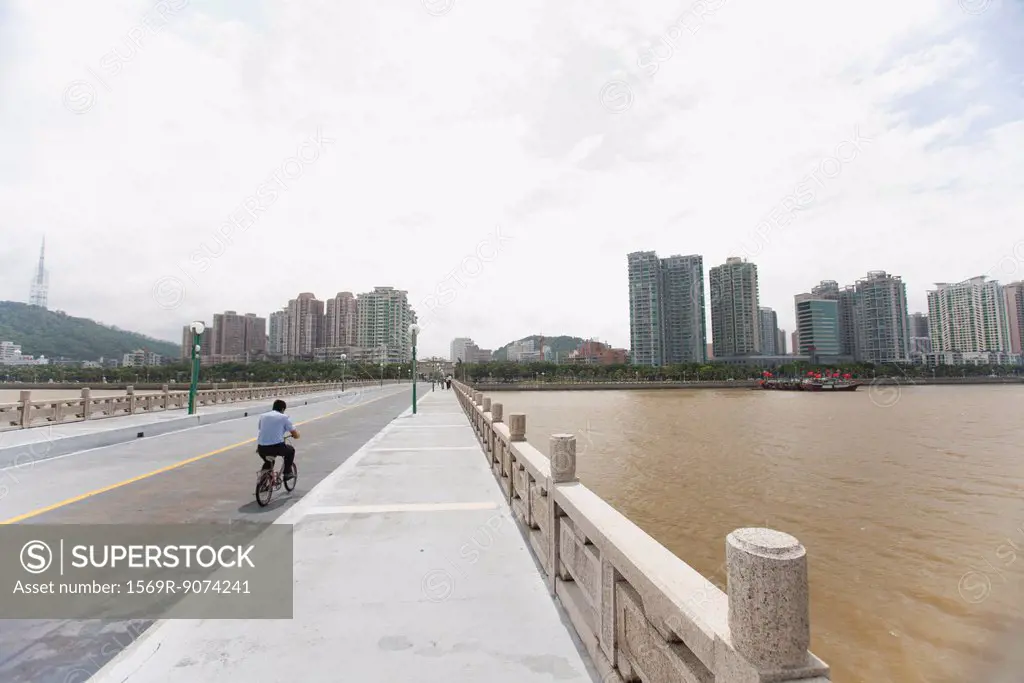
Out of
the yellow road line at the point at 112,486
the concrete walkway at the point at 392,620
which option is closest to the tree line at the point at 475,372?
the yellow road line at the point at 112,486

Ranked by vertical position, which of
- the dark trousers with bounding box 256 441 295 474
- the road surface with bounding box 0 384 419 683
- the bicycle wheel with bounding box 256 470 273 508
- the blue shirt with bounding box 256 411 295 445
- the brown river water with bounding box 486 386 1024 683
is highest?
the blue shirt with bounding box 256 411 295 445

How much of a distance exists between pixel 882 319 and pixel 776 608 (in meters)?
201

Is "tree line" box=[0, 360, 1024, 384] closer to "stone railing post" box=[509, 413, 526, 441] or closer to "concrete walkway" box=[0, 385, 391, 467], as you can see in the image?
"concrete walkway" box=[0, 385, 391, 467]

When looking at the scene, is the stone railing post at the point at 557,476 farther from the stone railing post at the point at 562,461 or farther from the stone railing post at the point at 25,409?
the stone railing post at the point at 25,409

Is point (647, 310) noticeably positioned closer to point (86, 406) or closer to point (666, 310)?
point (666, 310)

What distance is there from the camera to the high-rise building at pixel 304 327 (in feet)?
547

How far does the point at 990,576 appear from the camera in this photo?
29.6ft

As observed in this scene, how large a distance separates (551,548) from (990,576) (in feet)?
32.5

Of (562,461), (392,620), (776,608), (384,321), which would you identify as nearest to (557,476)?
(562,461)

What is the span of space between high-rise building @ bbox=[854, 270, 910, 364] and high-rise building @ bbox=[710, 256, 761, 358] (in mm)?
45070

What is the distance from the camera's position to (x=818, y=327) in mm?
168125

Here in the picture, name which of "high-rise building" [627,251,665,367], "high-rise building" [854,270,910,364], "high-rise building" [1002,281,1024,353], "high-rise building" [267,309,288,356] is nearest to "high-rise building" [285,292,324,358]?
"high-rise building" [267,309,288,356]

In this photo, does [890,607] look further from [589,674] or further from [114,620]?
[114,620]

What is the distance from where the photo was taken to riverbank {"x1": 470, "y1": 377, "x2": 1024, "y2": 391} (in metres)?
116
